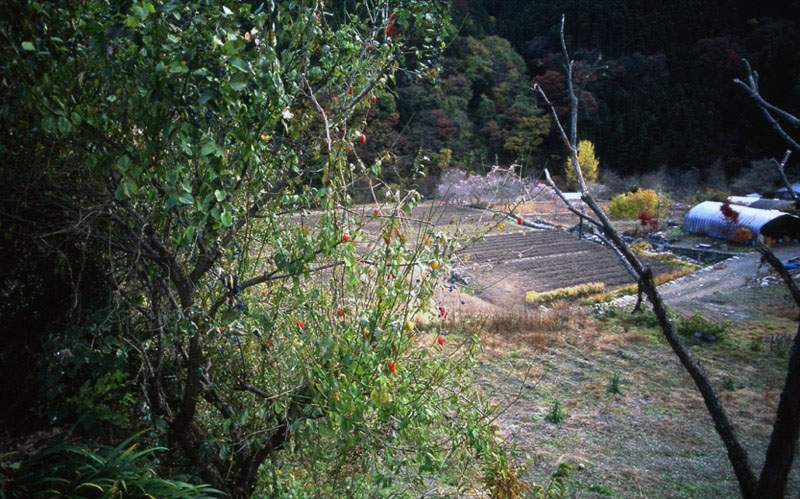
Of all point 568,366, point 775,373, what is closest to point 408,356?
point 568,366

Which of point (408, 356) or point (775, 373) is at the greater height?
point (408, 356)

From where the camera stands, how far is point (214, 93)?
151cm

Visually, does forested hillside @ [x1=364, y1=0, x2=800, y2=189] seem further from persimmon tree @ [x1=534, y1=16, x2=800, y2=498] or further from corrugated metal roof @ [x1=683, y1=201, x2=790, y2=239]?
persimmon tree @ [x1=534, y1=16, x2=800, y2=498]

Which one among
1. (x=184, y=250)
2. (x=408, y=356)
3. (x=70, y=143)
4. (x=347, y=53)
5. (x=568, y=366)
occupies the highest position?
(x=347, y=53)

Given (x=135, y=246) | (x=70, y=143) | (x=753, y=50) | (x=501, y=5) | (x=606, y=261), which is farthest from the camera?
(x=501, y=5)

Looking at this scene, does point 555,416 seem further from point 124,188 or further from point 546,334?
point 124,188

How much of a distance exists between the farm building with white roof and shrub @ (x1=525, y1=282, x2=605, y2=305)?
669 cm

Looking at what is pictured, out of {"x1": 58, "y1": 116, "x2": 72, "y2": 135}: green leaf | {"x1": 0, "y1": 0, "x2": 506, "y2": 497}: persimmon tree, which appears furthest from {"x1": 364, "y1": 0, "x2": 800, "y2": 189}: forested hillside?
{"x1": 58, "y1": 116, "x2": 72, "y2": 135}: green leaf

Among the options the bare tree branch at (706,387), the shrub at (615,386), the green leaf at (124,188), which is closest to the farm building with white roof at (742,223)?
the shrub at (615,386)

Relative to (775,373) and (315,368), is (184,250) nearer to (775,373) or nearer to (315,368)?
(315,368)

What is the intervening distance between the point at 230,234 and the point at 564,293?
486 inches

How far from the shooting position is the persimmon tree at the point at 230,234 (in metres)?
1.58

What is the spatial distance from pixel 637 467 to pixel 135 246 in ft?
16.1

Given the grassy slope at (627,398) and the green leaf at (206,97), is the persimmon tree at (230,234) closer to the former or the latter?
the green leaf at (206,97)
